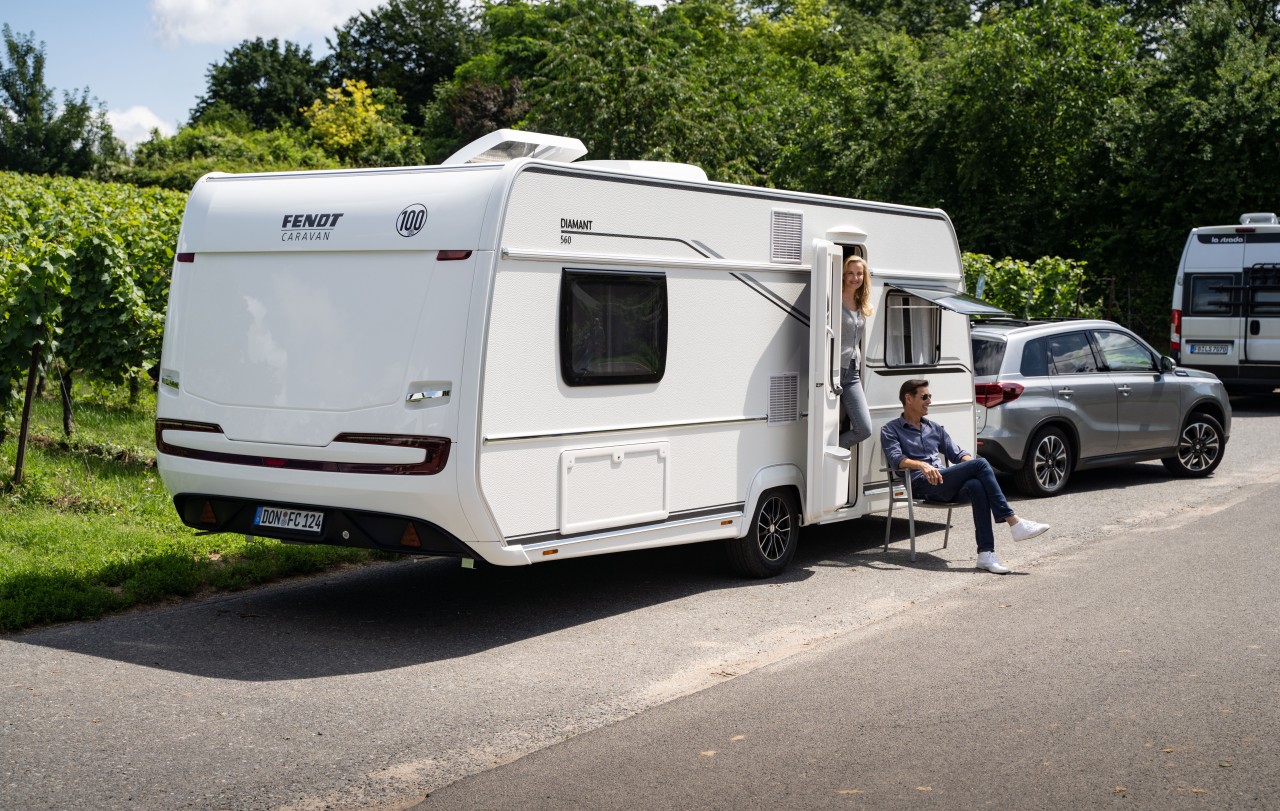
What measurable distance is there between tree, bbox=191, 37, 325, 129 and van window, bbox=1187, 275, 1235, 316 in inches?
2179

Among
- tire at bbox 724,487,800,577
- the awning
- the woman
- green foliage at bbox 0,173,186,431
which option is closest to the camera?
tire at bbox 724,487,800,577

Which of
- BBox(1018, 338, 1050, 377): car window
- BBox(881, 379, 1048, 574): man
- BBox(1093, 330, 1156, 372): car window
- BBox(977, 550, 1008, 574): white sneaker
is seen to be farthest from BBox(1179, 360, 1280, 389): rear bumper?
BBox(977, 550, 1008, 574): white sneaker

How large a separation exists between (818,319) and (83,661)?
4900 millimetres

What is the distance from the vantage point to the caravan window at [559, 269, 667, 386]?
7.27 meters

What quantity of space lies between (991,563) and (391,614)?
4.11m

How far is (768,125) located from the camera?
36.0 meters

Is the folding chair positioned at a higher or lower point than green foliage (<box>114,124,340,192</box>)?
lower

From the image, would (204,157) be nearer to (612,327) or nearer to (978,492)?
(978,492)

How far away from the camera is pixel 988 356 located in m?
12.1

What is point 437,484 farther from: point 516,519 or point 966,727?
point 966,727

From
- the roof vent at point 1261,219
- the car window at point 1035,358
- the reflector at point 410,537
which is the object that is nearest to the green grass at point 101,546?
the reflector at point 410,537

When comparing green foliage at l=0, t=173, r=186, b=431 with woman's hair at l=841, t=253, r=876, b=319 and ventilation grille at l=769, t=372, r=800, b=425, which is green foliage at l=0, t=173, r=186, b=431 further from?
woman's hair at l=841, t=253, r=876, b=319

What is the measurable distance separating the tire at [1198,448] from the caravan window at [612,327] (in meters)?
7.93

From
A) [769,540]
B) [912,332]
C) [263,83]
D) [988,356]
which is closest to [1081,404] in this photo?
[988,356]
